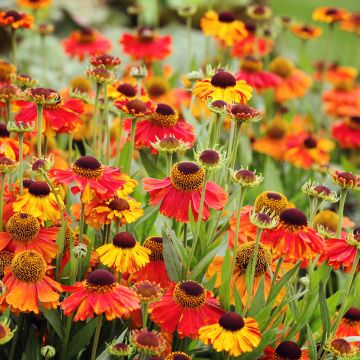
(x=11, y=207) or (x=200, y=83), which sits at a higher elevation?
(x=200, y=83)

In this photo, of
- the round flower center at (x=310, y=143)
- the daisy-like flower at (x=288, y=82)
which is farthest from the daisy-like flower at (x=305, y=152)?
the daisy-like flower at (x=288, y=82)

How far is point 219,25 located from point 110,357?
1.50m

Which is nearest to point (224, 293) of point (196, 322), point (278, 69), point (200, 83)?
point (196, 322)

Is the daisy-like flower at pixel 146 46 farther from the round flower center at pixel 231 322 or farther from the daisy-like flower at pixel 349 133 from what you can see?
the round flower center at pixel 231 322

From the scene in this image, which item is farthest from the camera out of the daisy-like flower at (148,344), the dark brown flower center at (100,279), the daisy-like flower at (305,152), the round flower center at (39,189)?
the daisy-like flower at (305,152)

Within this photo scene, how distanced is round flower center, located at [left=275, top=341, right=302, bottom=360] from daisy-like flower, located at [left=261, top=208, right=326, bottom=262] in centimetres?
16

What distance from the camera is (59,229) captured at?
1.53 meters

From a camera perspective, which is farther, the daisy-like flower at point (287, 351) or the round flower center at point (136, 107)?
the round flower center at point (136, 107)

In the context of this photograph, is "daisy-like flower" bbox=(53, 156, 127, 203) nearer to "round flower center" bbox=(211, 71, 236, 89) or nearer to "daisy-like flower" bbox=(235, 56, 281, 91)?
"round flower center" bbox=(211, 71, 236, 89)

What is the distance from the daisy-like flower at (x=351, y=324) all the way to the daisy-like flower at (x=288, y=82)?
5.25 ft

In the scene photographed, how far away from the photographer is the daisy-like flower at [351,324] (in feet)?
5.31

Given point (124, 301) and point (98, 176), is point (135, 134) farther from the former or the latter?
point (124, 301)

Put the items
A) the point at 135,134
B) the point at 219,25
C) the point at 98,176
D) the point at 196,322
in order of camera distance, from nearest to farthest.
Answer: the point at 196,322 → the point at 98,176 → the point at 135,134 → the point at 219,25

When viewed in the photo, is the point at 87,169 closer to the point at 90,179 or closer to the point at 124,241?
the point at 90,179
